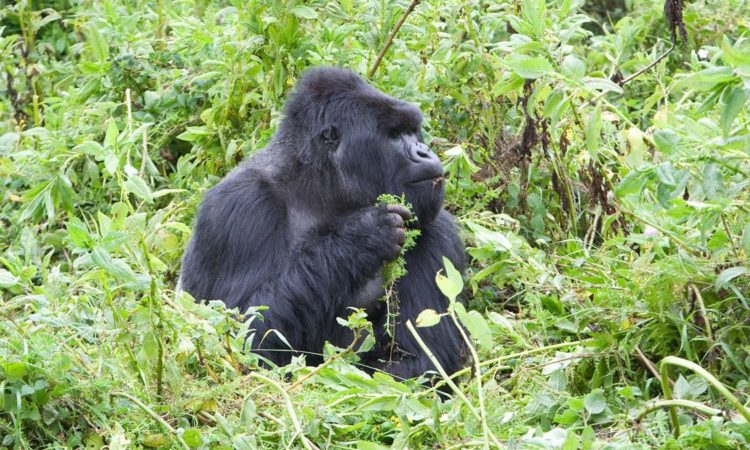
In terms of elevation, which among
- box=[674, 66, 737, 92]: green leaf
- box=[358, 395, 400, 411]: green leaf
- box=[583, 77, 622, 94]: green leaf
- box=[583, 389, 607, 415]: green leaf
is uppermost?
box=[674, 66, 737, 92]: green leaf

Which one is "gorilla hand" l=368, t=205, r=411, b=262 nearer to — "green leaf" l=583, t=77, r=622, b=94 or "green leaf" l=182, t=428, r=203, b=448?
"green leaf" l=583, t=77, r=622, b=94

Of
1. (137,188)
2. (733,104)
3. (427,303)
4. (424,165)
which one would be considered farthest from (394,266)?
(733,104)

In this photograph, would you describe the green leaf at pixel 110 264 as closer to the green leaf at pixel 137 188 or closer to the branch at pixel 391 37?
the green leaf at pixel 137 188

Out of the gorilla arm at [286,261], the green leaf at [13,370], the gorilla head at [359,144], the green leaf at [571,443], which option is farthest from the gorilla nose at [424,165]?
the green leaf at [571,443]

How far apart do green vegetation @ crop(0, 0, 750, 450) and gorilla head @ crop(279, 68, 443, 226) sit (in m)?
0.31

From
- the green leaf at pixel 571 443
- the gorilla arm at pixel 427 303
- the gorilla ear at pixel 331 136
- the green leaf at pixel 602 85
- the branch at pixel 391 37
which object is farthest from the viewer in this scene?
the branch at pixel 391 37

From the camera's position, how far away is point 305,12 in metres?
4.88

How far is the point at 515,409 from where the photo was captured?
10.6 feet

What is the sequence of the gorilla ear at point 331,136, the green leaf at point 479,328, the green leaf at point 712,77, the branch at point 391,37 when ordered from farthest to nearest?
1. the branch at point 391,37
2. the gorilla ear at point 331,136
3. the green leaf at point 479,328
4. the green leaf at point 712,77

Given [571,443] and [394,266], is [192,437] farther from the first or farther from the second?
[394,266]

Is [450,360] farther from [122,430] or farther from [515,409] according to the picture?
[122,430]

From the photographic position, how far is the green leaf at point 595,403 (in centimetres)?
282

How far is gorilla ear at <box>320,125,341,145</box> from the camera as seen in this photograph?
15.0 ft

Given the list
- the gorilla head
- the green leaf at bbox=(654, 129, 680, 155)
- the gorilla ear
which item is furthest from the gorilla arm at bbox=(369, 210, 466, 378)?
the green leaf at bbox=(654, 129, 680, 155)
